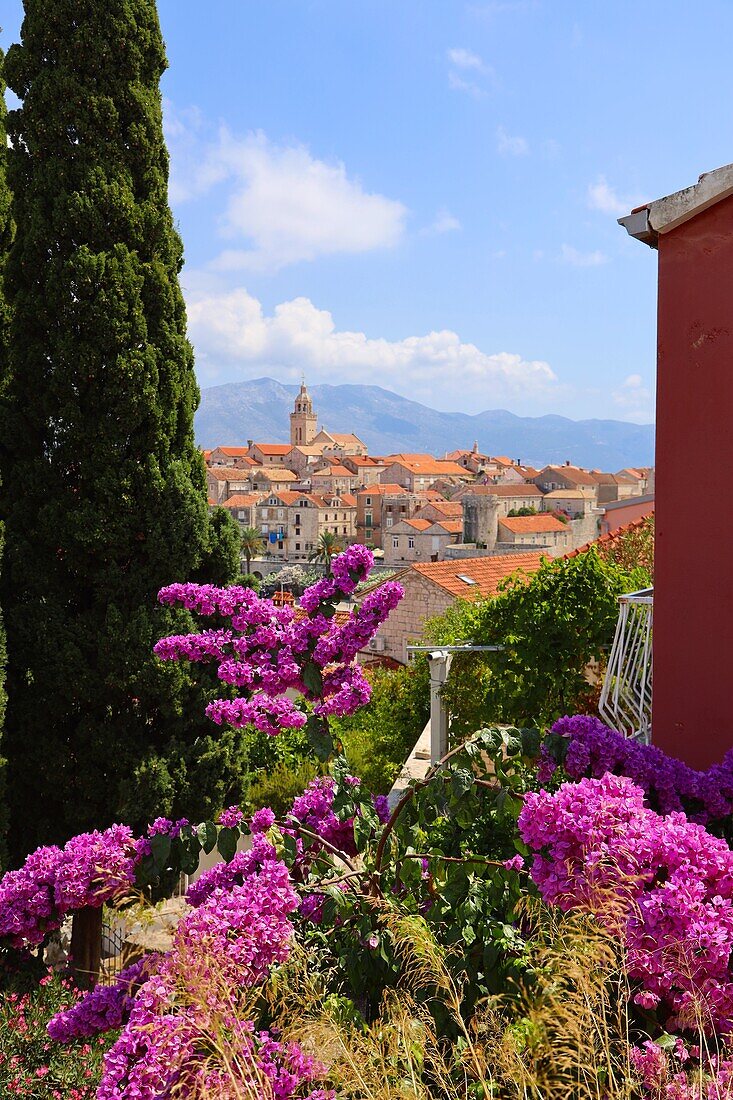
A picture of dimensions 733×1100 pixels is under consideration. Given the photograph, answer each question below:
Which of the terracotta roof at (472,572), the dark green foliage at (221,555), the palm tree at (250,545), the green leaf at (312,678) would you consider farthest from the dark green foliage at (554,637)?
the palm tree at (250,545)

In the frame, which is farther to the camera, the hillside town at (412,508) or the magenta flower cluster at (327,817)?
the hillside town at (412,508)

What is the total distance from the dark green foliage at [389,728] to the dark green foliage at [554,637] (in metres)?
3.92

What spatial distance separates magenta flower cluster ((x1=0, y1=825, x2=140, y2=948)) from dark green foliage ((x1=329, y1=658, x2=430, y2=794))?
8.10 metres

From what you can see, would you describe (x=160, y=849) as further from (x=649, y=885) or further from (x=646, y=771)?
(x=646, y=771)

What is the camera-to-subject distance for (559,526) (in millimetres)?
70625

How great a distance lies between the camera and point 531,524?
6819 centimetres

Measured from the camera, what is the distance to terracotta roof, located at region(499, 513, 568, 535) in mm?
66312

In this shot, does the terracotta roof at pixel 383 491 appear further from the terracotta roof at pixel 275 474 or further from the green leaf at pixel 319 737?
A: the green leaf at pixel 319 737

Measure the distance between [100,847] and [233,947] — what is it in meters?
0.85

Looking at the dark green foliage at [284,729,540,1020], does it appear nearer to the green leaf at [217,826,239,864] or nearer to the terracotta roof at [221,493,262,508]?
the green leaf at [217,826,239,864]

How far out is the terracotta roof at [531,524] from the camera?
2611 inches

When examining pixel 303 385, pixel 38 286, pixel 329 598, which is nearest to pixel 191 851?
pixel 329 598

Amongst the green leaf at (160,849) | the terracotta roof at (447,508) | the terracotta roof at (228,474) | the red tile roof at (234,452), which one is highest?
the red tile roof at (234,452)

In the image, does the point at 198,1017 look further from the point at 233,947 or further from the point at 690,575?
the point at 690,575
